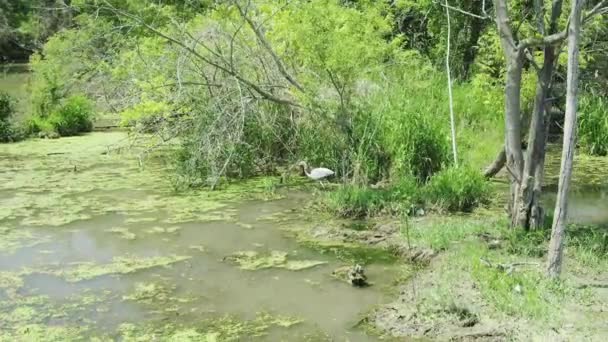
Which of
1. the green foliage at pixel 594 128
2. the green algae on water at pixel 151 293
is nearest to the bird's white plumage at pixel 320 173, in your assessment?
the green algae on water at pixel 151 293

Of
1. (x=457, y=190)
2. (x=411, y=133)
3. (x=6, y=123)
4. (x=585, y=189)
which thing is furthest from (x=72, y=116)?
(x=585, y=189)

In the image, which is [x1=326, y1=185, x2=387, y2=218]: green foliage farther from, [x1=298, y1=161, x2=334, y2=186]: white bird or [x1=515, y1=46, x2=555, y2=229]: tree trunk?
[x1=515, y1=46, x2=555, y2=229]: tree trunk

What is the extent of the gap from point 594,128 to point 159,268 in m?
8.39

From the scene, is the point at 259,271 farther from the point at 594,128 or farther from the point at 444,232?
the point at 594,128

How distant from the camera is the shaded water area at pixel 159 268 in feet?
16.6

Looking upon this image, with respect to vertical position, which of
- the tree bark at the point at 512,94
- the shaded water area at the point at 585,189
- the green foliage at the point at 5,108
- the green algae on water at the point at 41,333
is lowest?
the green algae on water at the point at 41,333

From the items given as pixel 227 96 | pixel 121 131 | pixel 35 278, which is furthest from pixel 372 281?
pixel 121 131

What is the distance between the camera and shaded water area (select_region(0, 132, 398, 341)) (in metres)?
5.07

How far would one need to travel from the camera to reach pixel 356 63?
28.7 feet

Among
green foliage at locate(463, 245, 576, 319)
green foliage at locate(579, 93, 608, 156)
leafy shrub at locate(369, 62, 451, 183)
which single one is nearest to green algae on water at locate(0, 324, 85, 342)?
green foliage at locate(463, 245, 576, 319)

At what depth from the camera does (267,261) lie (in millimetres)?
6508

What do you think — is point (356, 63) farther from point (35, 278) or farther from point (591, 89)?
point (591, 89)

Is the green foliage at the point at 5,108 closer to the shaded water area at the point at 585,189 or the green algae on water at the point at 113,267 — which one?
the green algae on water at the point at 113,267

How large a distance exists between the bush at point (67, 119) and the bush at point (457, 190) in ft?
29.2
